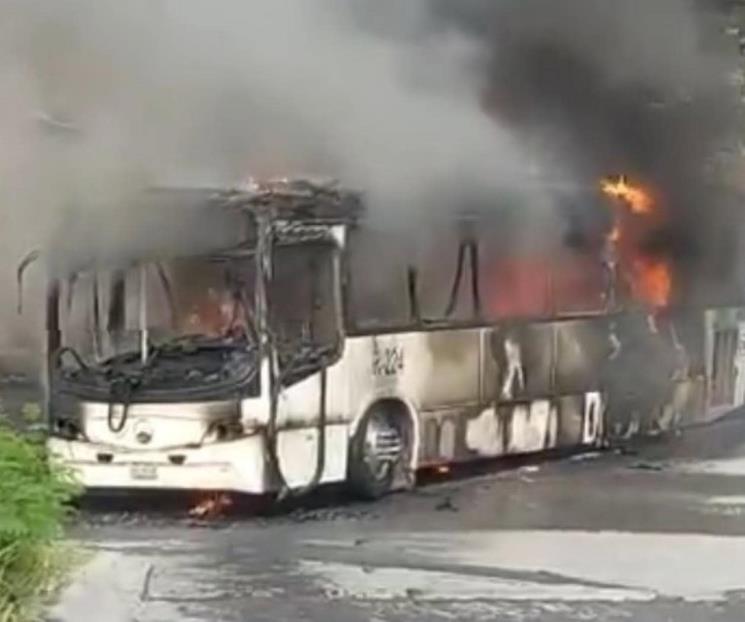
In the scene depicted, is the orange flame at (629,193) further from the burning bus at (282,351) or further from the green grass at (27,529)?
the green grass at (27,529)

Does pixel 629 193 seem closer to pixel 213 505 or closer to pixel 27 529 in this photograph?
pixel 213 505

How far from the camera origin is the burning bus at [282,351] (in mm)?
11945

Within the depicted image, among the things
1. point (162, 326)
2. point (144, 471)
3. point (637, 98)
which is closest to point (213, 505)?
point (144, 471)

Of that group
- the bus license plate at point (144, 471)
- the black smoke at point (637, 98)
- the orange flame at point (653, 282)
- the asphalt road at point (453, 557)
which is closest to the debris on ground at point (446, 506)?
the asphalt road at point (453, 557)

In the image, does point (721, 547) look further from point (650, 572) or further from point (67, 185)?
point (67, 185)

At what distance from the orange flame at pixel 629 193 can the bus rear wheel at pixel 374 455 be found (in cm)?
331

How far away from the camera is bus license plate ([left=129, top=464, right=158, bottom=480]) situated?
1204cm

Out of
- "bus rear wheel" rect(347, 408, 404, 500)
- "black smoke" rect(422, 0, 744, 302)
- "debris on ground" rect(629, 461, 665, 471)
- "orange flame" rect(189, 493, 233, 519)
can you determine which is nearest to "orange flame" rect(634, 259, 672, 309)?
"black smoke" rect(422, 0, 744, 302)

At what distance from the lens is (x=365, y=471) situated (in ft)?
41.8

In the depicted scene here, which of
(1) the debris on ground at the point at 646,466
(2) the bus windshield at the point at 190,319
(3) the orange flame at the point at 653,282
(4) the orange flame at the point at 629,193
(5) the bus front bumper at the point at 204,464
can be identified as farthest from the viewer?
Answer: (3) the orange flame at the point at 653,282

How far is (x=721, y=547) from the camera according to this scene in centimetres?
1102

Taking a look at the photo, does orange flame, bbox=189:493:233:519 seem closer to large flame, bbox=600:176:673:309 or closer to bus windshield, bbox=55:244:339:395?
bus windshield, bbox=55:244:339:395

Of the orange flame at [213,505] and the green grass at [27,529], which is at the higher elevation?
the green grass at [27,529]

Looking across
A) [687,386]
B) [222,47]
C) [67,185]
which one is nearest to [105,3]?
[222,47]
